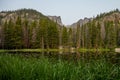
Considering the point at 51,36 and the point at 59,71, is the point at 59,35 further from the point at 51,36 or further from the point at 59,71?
the point at 59,71

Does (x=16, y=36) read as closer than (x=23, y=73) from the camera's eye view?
No

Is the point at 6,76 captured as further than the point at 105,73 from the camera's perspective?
No

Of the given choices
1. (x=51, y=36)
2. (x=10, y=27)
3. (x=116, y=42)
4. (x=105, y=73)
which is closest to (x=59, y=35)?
(x=51, y=36)

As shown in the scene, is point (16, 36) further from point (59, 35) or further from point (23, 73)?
point (23, 73)

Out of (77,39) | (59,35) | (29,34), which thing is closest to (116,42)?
(77,39)

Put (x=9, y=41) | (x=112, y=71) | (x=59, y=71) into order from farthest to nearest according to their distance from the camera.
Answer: (x=9, y=41)
(x=112, y=71)
(x=59, y=71)

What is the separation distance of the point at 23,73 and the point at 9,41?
9340 centimetres

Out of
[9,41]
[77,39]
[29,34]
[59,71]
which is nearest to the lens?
[59,71]

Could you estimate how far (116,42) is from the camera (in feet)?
424

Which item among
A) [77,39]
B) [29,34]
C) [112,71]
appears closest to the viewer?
[112,71]

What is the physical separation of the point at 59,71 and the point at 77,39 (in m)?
118

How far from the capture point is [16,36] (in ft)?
340

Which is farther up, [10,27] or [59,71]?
[10,27]

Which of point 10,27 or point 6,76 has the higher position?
point 10,27
